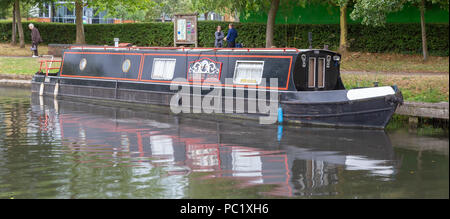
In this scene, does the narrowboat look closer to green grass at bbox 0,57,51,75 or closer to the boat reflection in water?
the boat reflection in water

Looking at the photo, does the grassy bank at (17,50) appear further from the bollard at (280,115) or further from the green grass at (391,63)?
the bollard at (280,115)

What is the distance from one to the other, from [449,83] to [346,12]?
10943 mm

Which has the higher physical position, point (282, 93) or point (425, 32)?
point (425, 32)

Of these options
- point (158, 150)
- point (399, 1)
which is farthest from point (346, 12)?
point (158, 150)

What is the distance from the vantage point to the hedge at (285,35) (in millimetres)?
23097

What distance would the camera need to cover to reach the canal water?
8.41 meters

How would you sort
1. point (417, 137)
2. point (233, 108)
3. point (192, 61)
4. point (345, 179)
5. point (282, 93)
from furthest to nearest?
point (192, 61), point (233, 108), point (282, 93), point (417, 137), point (345, 179)

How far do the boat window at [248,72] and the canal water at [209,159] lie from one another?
39.6 inches

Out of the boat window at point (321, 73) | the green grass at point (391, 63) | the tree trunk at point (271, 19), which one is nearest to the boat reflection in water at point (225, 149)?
the boat window at point (321, 73)

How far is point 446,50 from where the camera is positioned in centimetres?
2238

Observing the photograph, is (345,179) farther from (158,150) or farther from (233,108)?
(233,108)

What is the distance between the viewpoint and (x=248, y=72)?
15109 millimetres

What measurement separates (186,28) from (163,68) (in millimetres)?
8479

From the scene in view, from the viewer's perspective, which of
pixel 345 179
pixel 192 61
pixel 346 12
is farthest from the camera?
pixel 346 12
